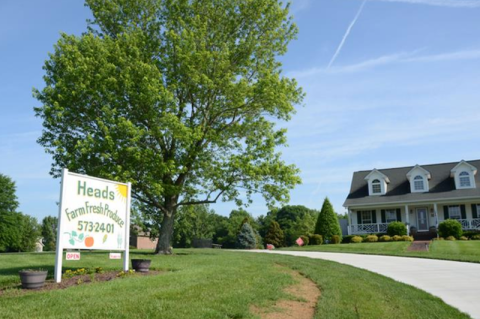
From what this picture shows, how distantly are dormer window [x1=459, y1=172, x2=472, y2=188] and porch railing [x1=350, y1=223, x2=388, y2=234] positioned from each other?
23.8 ft

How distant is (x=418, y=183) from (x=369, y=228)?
5.94 m

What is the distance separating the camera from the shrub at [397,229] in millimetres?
32094

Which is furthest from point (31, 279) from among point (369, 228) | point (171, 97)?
point (369, 228)

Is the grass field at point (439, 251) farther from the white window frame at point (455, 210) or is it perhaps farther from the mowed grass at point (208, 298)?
the white window frame at point (455, 210)

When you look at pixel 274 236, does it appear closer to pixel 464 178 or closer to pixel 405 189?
pixel 405 189

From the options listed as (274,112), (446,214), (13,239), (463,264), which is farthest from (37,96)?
(13,239)

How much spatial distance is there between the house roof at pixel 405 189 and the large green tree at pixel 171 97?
18715 mm

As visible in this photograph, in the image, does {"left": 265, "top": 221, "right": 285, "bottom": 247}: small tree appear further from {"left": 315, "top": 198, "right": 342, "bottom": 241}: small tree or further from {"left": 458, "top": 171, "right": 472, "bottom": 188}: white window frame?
{"left": 458, "top": 171, "right": 472, "bottom": 188}: white window frame

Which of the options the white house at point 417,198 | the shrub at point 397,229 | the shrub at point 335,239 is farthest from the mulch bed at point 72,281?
the white house at point 417,198

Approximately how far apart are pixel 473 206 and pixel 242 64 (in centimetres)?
2485

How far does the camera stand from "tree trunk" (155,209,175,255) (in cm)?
2052

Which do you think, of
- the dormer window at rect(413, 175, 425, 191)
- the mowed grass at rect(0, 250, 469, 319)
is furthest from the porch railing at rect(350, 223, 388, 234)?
the mowed grass at rect(0, 250, 469, 319)

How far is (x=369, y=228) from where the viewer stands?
120ft

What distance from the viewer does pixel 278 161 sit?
1939 cm
